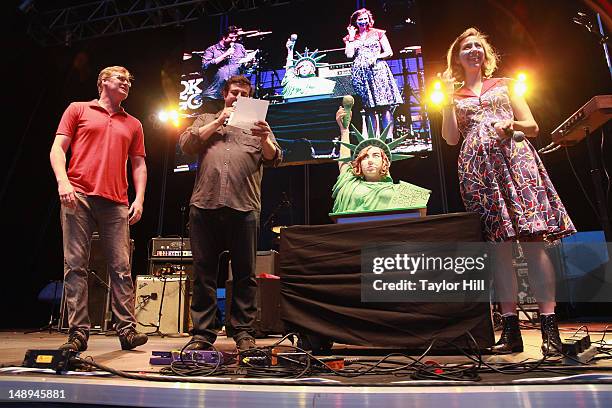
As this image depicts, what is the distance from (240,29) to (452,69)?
4917 millimetres

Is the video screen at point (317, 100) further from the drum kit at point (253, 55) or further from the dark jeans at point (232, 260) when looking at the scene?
the dark jeans at point (232, 260)

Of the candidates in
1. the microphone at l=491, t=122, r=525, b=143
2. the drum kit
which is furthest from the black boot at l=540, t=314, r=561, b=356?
the drum kit

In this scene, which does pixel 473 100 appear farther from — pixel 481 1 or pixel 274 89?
pixel 481 1

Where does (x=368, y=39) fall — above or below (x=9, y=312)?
above

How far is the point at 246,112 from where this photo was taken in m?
2.07

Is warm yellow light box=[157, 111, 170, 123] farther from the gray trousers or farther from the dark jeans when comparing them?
the dark jeans

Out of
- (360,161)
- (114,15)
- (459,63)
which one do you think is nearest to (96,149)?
(360,161)

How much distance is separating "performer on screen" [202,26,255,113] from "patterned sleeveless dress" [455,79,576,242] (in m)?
4.55

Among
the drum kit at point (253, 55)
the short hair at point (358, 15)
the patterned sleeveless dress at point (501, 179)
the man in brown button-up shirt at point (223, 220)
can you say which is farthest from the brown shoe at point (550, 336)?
the drum kit at point (253, 55)

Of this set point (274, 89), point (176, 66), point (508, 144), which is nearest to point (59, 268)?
point (176, 66)

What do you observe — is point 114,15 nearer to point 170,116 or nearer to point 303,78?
point 170,116

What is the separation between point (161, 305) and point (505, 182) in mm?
3786

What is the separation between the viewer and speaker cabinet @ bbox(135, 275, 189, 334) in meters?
4.54

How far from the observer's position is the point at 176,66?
7.19 m
